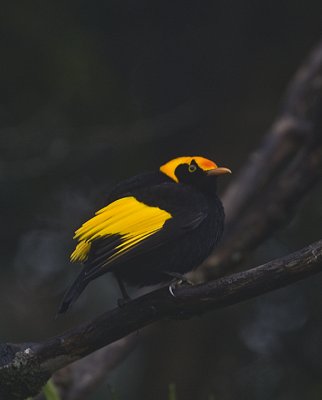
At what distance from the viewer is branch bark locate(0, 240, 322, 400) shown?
3303mm

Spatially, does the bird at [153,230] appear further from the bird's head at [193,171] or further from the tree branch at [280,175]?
the tree branch at [280,175]

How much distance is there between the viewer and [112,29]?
7.04 m

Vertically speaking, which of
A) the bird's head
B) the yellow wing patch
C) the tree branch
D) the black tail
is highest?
the yellow wing patch

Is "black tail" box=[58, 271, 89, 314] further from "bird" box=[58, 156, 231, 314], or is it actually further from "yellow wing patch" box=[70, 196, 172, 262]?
"yellow wing patch" box=[70, 196, 172, 262]

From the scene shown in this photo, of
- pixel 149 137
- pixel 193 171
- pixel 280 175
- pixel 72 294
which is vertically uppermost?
pixel 72 294

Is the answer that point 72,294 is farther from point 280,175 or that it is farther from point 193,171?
point 280,175

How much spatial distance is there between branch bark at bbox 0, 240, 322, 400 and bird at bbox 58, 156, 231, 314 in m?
0.19

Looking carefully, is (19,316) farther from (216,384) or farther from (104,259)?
(104,259)

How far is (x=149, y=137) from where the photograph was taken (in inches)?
260

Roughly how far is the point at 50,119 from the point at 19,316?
1379 mm

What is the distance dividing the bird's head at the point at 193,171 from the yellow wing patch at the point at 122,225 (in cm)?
47

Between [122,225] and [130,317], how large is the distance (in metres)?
0.52

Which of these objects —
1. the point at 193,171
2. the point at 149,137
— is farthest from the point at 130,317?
the point at 149,137

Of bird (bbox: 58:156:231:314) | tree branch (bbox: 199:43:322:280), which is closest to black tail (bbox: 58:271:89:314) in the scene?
→ bird (bbox: 58:156:231:314)
